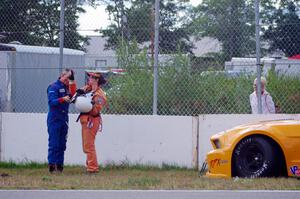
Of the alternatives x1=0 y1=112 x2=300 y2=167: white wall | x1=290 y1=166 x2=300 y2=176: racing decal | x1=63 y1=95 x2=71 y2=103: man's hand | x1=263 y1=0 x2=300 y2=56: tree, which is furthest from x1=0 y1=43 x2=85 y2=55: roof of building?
x1=290 y1=166 x2=300 y2=176: racing decal

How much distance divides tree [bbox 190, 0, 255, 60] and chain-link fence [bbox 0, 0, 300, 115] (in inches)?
0.7

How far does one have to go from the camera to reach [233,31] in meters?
13.3

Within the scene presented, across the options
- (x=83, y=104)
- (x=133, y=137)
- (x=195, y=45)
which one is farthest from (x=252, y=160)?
(x=195, y=45)

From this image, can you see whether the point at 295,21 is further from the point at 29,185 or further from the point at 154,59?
the point at 29,185

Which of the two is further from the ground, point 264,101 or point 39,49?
point 39,49

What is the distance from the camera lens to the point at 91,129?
12.7 meters

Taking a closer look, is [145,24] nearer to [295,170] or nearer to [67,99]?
[67,99]

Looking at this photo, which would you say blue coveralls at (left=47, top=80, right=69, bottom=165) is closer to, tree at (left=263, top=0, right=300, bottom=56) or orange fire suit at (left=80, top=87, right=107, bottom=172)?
orange fire suit at (left=80, top=87, right=107, bottom=172)

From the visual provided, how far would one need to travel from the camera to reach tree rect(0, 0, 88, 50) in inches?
572

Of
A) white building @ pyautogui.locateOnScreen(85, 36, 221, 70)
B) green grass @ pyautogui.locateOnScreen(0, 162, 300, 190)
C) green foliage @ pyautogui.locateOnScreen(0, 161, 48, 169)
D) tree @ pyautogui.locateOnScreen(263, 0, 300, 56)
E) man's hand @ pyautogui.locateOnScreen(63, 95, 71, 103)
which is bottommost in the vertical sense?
green foliage @ pyautogui.locateOnScreen(0, 161, 48, 169)

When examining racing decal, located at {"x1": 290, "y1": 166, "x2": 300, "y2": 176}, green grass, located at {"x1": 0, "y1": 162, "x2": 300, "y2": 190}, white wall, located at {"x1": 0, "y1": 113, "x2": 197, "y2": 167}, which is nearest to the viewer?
green grass, located at {"x1": 0, "y1": 162, "x2": 300, "y2": 190}

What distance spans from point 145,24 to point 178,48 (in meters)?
0.76

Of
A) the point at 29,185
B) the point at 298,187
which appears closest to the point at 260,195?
the point at 298,187

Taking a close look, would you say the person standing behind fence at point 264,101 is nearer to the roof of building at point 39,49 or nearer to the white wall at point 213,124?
the white wall at point 213,124
